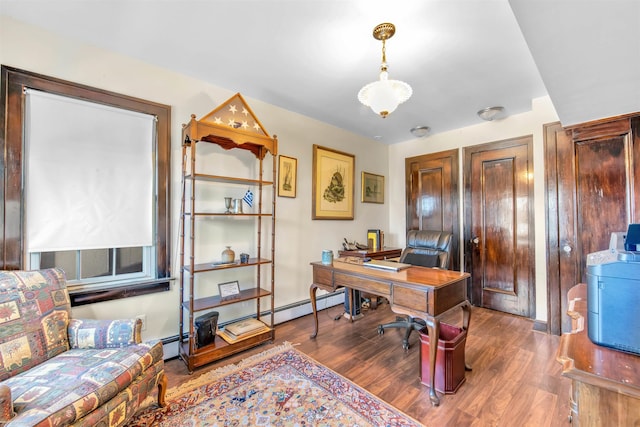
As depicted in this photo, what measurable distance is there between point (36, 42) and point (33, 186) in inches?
39.1

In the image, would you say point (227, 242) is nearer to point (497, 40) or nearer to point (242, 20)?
point (242, 20)

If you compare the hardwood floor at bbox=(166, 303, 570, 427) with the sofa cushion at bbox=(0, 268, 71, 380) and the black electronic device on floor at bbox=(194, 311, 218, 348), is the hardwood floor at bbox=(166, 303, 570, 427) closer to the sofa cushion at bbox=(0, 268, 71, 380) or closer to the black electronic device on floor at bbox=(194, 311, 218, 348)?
the black electronic device on floor at bbox=(194, 311, 218, 348)

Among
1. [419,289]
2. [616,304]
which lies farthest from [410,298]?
[616,304]

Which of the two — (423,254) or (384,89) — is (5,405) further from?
(423,254)

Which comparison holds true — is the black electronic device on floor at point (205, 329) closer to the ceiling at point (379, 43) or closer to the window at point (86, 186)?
the window at point (86, 186)

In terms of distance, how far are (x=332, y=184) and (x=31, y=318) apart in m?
3.05

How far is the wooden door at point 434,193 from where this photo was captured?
12.5 feet

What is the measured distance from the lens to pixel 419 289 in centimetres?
183

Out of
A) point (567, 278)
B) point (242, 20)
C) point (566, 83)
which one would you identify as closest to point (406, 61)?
point (566, 83)

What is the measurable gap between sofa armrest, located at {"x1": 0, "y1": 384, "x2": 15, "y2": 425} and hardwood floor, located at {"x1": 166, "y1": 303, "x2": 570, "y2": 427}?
1054 millimetres

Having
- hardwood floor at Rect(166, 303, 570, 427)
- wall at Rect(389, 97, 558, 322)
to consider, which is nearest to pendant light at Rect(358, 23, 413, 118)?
hardwood floor at Rect(166, 303, 570, 427)

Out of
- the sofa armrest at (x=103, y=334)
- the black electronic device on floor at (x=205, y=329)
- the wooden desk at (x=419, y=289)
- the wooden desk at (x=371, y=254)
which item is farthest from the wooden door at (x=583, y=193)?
the sofa armrest at (x=103, y=334)

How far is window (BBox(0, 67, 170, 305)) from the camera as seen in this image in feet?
5.75

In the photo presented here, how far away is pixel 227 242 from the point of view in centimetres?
269
